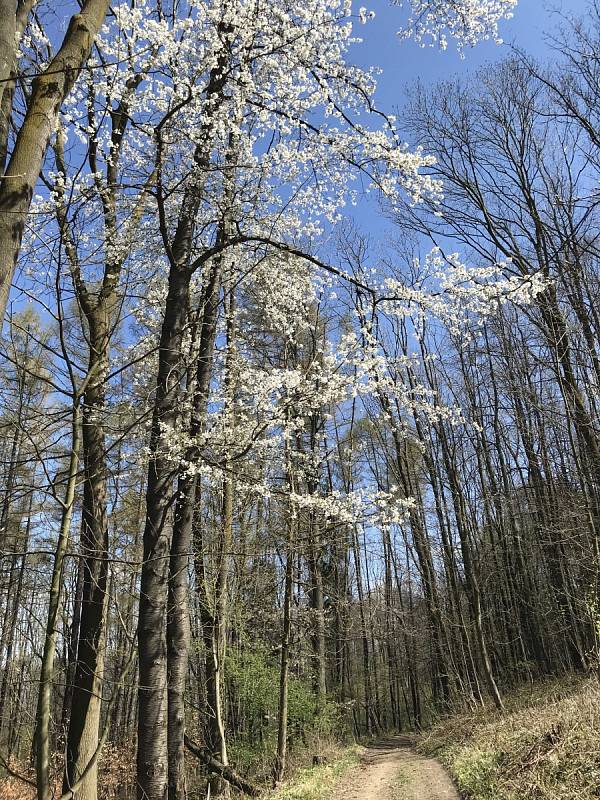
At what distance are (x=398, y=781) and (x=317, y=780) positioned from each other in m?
1.30

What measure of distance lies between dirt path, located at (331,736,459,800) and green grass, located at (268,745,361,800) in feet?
0.53

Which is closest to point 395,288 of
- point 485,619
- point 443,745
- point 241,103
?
point 241,103

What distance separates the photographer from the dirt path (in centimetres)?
749

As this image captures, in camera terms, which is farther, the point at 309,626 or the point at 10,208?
the point at 309,626

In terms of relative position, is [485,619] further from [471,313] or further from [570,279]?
[471,313]

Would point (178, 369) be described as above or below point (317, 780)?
above

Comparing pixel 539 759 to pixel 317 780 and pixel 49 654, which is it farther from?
pixel 49 654

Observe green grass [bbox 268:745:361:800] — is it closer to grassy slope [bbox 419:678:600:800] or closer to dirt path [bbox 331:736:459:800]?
dirt path [bbox 331:736:459:800]

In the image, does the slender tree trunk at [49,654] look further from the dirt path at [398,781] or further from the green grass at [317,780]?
the green grass at [317,780]

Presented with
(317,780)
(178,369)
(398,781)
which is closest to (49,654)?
(178,369)

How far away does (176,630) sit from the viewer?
5996 millimetres

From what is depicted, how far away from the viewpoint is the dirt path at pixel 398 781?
7488 mm

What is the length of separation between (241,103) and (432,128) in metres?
9.00

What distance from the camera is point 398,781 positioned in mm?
8906
